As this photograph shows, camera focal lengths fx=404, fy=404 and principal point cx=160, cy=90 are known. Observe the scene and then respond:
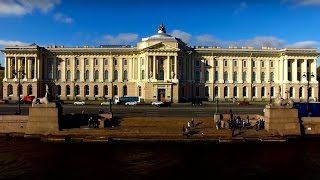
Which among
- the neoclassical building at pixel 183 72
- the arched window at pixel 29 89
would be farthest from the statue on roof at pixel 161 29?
the arched window at pixel 29 89

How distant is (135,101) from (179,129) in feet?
120

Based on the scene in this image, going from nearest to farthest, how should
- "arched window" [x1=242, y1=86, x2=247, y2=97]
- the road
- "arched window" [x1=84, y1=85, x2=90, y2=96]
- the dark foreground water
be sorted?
the dark foreground water → the road → "arched window" [x1=84, y1=85, x2=90, y2=96] → "arched window" [x1=242, y1=86, x2=247, y2=97]

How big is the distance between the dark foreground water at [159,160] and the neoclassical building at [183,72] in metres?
56.3

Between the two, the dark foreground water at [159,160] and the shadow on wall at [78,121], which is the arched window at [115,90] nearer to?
the shadow on wall at [78,121]

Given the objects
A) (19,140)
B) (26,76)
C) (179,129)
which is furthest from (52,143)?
(26,76)

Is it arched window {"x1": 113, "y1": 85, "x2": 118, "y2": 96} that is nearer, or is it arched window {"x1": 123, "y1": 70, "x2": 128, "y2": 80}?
arched window {"x1": 113, "y1": 85, "x2": 118, "y2": 96}

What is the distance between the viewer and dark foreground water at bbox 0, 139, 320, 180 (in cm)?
2741

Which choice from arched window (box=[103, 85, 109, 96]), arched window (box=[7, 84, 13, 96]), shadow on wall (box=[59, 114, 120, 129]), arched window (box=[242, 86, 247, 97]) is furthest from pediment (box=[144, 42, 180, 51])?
shadow on wall (box=[59, 114, 120, 129])

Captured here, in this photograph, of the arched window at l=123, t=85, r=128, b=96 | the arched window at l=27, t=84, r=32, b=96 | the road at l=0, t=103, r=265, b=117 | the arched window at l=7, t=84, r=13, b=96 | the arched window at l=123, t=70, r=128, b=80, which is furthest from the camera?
the arched window at l=123, t=70, r=128, b=80

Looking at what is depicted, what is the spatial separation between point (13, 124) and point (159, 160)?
65.4 ft

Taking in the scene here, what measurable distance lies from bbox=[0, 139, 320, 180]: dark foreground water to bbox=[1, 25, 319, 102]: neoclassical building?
185ft

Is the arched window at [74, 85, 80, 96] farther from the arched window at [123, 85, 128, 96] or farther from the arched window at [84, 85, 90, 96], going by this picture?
the arched window at [123, 85, 128, 96]

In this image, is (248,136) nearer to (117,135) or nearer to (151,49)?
(117,135)

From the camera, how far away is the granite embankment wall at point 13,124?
43281 mm
